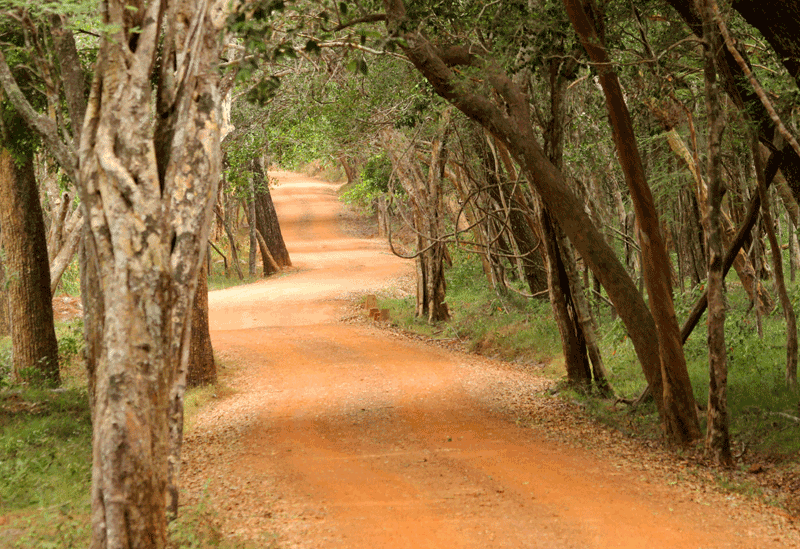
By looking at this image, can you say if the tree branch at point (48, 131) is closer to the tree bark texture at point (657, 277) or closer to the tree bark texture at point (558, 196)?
the tree bark texture at point (558, 196)

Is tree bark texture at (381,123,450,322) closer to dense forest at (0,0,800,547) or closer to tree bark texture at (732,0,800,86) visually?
Result: dense forest at (0,0,800,547)

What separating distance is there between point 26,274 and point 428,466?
7630 millimetres

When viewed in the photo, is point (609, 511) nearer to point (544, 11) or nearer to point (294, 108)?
point (544, 11)

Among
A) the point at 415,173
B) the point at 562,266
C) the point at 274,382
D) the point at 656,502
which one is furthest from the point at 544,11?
the point at 415,173

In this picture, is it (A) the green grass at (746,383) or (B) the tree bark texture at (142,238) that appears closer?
(B) the tree bark texture at (142,238)

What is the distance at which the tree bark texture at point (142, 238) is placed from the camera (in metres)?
4.71

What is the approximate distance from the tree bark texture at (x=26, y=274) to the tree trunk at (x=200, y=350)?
204 cm

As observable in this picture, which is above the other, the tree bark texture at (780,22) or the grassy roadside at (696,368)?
the tree bark texture at (780,22)

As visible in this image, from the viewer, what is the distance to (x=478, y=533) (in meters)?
5.78

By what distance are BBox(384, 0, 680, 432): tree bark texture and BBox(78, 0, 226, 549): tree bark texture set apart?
11.4 ft

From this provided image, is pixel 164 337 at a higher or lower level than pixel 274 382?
higher

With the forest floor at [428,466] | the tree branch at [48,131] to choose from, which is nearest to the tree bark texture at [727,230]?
the forest floor at [428,466]

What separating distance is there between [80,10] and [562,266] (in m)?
6.86

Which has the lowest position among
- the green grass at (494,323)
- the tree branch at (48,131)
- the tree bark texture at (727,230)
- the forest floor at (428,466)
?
the green grass at (494,323)
